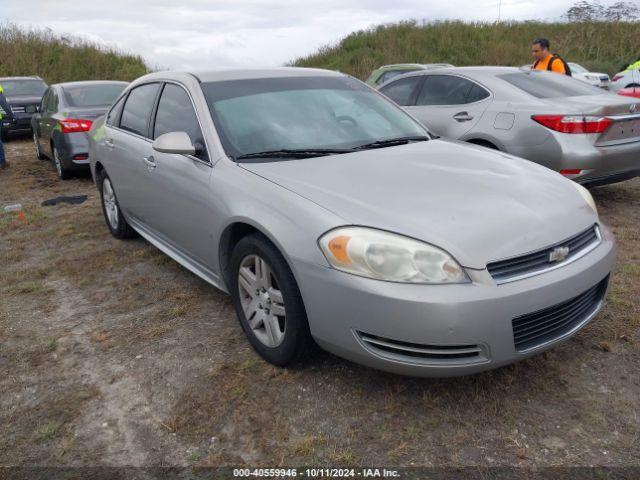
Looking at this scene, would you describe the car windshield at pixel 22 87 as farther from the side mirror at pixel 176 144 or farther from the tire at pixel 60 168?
the side mirror at pixel 176 144

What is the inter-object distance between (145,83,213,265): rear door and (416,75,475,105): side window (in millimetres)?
3283

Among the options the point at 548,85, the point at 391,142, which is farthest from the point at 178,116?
the point at 548,85

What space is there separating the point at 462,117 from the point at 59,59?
2241 centimetres

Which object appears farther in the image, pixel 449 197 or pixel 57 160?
pixel 57 160

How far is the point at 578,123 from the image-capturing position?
5.04 m

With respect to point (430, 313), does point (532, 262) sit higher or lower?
higher

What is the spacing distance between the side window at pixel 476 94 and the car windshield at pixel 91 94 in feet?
18.0

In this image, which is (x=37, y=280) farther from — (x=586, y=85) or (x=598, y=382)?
(x=586, y=85)

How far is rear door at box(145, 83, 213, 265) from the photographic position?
331cm

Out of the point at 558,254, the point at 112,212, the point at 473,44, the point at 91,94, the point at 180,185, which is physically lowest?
the point at 112,212

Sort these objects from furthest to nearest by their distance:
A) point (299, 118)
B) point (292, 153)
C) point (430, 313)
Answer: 1. point (299, 118)
2. point (292, 153)
3. point (430, 313)

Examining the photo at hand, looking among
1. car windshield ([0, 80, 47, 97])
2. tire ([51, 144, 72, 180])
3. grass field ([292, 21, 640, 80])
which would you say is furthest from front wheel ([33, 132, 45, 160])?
grass field ([292, 21, 640, 80])

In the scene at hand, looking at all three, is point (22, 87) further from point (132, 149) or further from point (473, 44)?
point (473, 44)

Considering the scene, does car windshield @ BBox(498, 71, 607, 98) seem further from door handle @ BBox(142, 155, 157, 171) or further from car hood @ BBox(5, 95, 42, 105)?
car hood @ BBox(5, 95, 42, 105)
